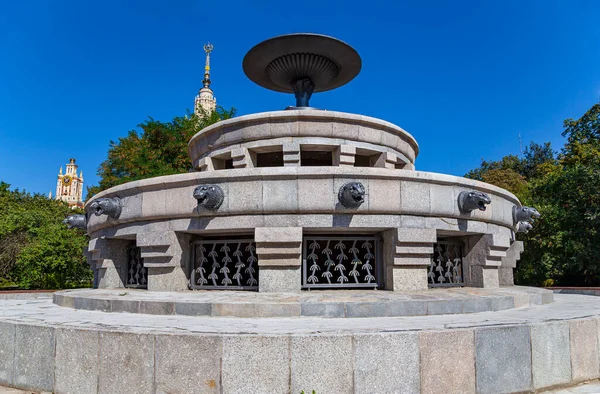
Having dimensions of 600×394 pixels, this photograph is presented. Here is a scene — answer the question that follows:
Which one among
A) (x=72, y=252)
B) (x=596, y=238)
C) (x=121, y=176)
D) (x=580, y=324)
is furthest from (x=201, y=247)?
(x=121, y=176)

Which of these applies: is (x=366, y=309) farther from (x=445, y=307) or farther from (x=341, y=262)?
(x=341, y=262)

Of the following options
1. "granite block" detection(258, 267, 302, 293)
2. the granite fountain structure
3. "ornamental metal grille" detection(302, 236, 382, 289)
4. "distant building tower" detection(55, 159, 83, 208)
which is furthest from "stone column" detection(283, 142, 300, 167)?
"distant building tower" detection(55, 159, 83, 208)

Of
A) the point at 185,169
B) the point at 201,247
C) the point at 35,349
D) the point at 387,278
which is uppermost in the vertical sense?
the point at 185,169

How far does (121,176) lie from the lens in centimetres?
2884

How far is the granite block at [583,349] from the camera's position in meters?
4.77

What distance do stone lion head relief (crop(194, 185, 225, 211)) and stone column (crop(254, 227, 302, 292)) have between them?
891mm

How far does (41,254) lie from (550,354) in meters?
19.3

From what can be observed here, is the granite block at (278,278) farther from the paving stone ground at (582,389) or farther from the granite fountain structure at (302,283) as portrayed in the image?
the paving stone ground at (582,389)

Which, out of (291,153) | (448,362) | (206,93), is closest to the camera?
(448,362)

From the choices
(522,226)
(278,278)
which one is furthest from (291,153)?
(522,226)

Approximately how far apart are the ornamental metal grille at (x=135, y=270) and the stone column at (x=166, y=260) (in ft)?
4.17

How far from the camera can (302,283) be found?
24.1 feet

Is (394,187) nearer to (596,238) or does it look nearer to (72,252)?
(596,238)

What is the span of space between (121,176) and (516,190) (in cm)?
3062
